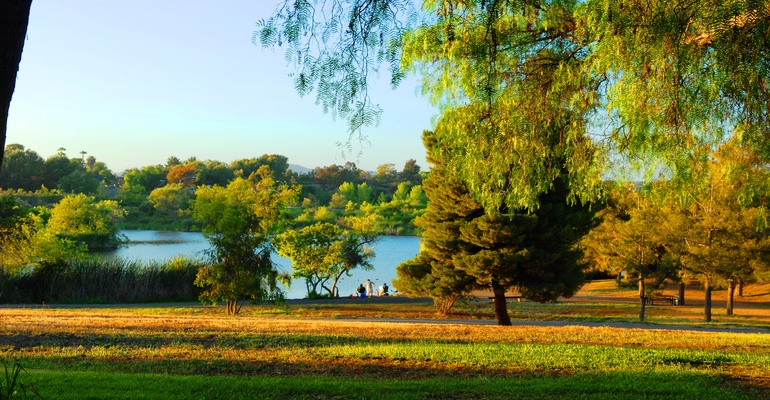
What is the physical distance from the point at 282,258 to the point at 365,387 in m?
46.9

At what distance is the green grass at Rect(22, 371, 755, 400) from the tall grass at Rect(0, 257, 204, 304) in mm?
19371

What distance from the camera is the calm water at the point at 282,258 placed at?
41.6 meters

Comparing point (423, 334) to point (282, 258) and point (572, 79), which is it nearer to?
point (572, 79)

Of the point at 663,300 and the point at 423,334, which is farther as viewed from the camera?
the point at 663,300

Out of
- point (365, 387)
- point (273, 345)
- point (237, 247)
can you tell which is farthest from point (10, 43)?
point (237, 247)

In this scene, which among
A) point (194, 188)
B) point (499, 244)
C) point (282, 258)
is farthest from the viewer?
point (194, 188)

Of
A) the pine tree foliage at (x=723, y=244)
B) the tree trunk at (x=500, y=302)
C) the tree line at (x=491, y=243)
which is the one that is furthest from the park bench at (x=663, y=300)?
the tree trunk at (x=500, y=302)

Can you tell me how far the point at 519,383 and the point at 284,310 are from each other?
15992mm

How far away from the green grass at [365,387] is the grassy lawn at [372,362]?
0.03 feet

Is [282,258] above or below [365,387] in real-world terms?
below

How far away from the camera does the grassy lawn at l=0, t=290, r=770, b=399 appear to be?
5.95m

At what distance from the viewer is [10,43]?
3711 millimetres

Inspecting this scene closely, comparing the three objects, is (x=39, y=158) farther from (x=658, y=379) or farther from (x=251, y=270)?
(x=658, y=379)

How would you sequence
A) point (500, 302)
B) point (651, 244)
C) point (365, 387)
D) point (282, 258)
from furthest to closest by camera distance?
point (282, 258), point (651, 244), point (500, 302), point (365, 387)
